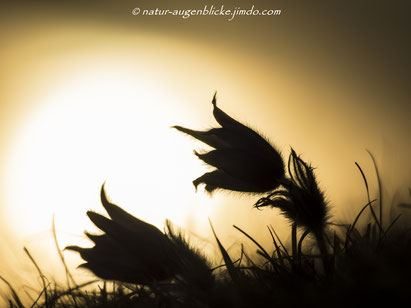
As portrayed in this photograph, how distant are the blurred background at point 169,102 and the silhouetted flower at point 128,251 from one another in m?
0.26

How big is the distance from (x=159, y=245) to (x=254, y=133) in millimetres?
219

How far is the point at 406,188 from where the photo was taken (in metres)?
0.85

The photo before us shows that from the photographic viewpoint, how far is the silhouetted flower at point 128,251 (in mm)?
620

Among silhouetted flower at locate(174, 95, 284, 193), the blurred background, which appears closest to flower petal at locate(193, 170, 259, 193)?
silhouetted flower at locate(174, 95, 284, 193)

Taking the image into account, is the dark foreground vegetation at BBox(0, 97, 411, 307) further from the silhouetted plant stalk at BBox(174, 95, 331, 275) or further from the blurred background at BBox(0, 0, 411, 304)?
the blurred background at BBox(0, 0, 411, 304)

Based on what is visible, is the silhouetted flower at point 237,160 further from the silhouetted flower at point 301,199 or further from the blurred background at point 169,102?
the blurred background at point 169,102

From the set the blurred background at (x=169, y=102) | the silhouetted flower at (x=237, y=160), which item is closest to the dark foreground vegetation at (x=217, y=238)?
the silhouetted flower at (x=237, y=160)

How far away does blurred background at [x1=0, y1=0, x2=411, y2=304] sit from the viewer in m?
0.97

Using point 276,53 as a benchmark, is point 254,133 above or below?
below

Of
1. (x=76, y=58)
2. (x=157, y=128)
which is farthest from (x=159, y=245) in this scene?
(x=76, y=58)

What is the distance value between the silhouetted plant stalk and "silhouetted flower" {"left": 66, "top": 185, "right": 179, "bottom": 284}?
0.10m

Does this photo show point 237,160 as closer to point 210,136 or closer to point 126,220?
point 210,136

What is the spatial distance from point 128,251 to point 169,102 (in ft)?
1.79

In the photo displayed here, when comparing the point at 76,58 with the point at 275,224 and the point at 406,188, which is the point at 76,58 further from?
the point at 406,188
